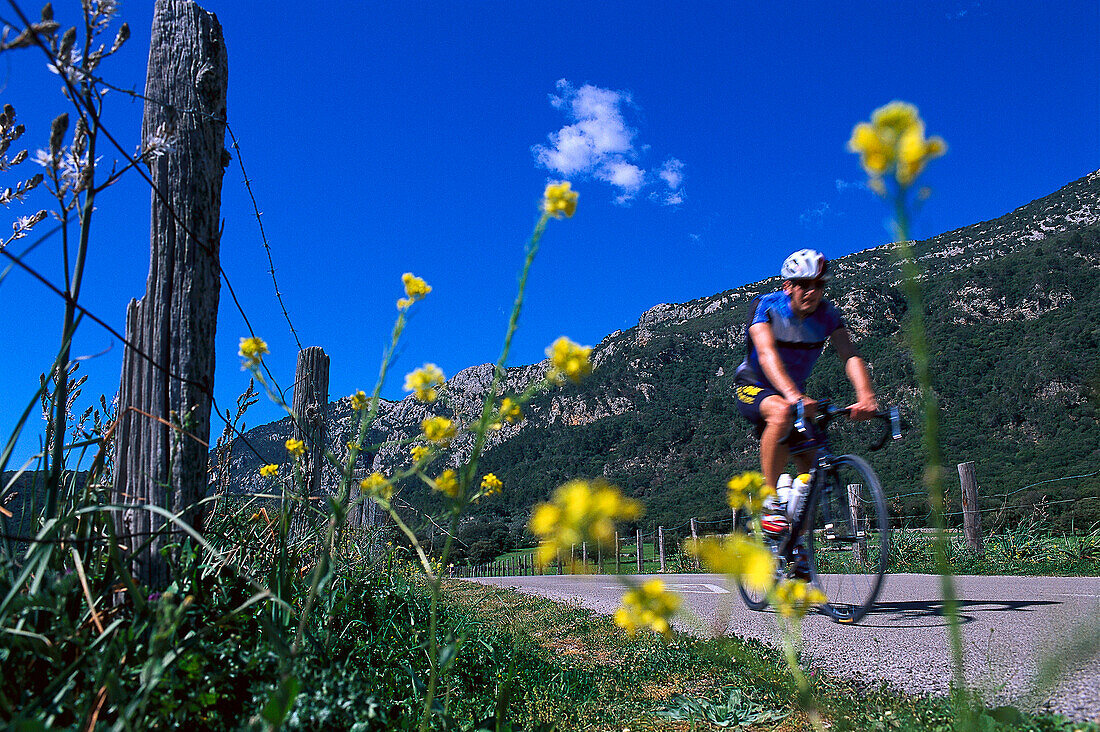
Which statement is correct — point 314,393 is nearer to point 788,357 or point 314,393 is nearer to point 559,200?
point 788,357

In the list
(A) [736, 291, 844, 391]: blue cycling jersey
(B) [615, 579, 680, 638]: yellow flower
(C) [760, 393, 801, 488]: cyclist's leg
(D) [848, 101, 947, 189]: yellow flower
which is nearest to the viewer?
(D) [848, 101, 947, 189]: yellow flower

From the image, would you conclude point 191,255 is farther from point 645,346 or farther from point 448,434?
point 645,346

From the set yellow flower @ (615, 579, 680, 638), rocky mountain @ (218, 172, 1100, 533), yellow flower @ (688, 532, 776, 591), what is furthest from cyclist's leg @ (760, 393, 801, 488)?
rocky mountain @ (218, 172, 1100, 533)

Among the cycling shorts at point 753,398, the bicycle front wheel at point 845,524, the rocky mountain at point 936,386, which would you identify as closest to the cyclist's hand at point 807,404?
the cycling shorts at point 753,398

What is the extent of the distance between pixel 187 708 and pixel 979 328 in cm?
6340

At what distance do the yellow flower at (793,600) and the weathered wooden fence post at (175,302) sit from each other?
1654mm

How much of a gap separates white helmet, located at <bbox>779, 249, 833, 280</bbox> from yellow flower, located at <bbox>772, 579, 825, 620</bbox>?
2291 millimetres

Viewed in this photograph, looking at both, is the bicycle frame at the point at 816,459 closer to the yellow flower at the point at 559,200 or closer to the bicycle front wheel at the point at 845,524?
the bicycle front wheel at the point at 845,524

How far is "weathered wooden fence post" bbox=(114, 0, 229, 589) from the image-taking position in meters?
1.94

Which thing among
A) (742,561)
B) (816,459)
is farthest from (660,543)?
(742,561)

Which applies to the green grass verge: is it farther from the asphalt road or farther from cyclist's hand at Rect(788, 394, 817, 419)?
cyclist's hand at Rect(788, 394, 817, 419)

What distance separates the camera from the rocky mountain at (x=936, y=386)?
1165 inches

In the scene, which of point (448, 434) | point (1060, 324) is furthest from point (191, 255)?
point (1060, 324)

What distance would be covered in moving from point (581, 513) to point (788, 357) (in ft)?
9.67
